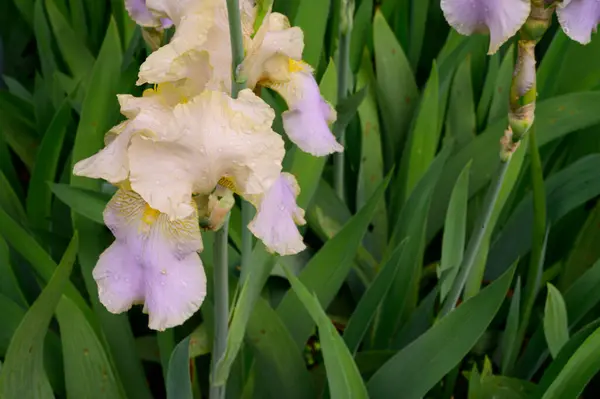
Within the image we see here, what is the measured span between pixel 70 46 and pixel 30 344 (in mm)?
915

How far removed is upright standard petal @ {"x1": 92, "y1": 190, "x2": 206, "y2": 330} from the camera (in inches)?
23.2

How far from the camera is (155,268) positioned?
1.93 feet

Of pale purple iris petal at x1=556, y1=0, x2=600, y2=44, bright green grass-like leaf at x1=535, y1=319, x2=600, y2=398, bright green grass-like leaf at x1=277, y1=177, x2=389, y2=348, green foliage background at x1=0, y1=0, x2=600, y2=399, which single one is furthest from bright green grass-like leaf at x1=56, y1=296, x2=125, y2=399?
pale purple iris petal at x1=556, y1=0, x2=600, y2=44

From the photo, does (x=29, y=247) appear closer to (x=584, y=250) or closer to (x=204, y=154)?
(x=204, y=154)

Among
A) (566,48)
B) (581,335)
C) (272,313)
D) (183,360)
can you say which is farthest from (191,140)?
(566,48)

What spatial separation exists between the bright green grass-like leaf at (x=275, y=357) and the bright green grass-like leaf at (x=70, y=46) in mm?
836

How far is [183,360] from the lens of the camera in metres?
0.78

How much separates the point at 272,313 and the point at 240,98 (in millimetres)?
433

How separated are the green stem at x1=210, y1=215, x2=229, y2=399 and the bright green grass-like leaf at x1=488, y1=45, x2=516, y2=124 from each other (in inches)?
33.7

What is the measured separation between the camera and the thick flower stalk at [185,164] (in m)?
0.56

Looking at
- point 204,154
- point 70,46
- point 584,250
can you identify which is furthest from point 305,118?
point 70,46

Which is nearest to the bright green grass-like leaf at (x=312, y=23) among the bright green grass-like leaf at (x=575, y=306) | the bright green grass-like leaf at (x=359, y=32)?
the bright green grass-like leaf at (x=359, y=32)

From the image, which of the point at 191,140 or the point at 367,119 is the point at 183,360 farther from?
the point at 367,119

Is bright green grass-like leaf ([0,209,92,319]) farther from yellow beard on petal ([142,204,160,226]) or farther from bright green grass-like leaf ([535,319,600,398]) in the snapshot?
bright green grass-like leaf ([535,319,600,398])
